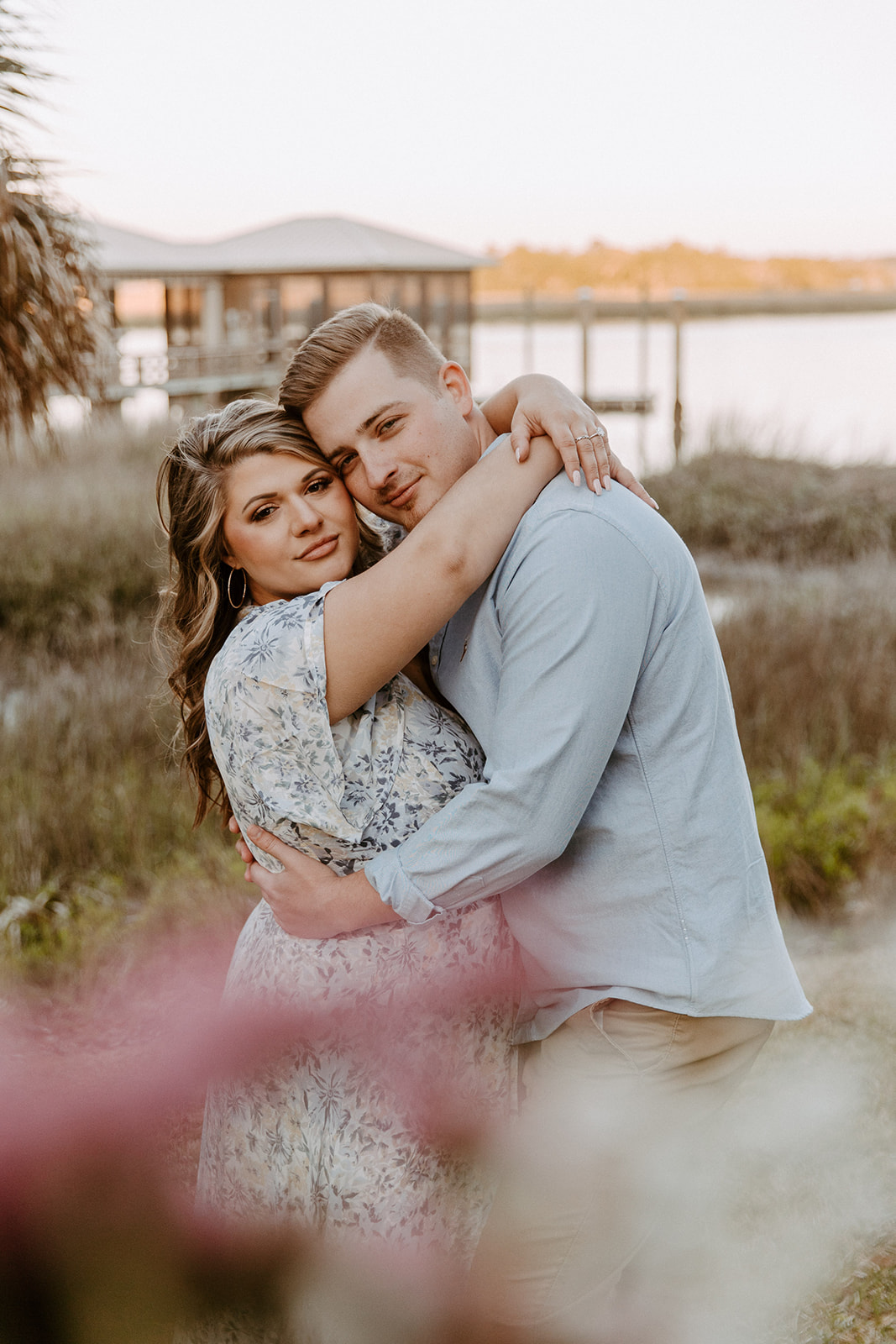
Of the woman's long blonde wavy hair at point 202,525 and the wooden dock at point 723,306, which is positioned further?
the wooden dock at point 723,306

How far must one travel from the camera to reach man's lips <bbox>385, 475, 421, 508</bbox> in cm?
233

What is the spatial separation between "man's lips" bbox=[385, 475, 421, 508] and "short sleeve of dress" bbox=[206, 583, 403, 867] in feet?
1.03

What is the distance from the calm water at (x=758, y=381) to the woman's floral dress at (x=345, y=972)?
917 centimetres

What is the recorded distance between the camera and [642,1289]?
9.10 ft

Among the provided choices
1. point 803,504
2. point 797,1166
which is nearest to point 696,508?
point 803,504

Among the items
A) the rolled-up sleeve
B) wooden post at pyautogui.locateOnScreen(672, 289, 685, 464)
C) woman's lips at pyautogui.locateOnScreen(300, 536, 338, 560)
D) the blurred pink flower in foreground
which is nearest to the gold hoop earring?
woman's lips at pyautogui.locateOnScreen(300, 536, 338, 560)

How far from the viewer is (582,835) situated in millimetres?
2102

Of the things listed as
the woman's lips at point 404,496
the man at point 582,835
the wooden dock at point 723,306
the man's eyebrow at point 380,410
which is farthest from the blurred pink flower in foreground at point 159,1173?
the wooden dock at point 723,306

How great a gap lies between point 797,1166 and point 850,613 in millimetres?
5943

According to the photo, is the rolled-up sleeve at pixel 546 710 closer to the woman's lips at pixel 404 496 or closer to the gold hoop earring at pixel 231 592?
the woman's lips at pixel 404 496

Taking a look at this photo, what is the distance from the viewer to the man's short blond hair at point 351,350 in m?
2.29

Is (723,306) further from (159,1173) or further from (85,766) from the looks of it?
(159,1173)

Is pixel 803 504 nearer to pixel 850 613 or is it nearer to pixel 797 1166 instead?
pixel 850 613

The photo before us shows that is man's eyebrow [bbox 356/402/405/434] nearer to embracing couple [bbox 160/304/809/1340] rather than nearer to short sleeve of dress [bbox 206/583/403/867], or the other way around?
embracing couple [bbox 160/304/809/1340]
